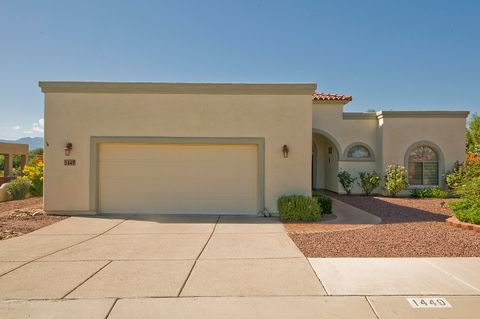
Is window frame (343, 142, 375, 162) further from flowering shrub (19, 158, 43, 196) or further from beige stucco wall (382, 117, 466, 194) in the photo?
flowering shrub (19, 158, 43, 196)

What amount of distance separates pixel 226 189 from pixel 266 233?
10.3 ft

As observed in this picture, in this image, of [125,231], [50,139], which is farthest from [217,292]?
[50,139]

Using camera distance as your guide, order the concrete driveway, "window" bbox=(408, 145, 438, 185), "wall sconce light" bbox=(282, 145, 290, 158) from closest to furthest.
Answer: the concrete driveway, "wall sconce light" bbox=(282, 145, 290, 158), "window" bbox=(408, 145, 438, 185)

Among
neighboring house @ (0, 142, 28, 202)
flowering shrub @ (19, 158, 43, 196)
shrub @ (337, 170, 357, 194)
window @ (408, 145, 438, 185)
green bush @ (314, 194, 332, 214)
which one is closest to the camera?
green bush @ (314, 194, 332, 214)

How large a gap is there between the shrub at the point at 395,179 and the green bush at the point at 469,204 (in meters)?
6.11

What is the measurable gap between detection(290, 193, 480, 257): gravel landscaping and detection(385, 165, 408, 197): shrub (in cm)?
495

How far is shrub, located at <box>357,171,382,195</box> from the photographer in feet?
54.2

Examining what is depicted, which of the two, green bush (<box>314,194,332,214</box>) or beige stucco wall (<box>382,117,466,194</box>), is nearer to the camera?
green bush (<box>314,194,332,214</box>)

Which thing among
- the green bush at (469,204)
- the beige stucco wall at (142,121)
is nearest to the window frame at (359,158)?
the beige stucco wall at (142,121)

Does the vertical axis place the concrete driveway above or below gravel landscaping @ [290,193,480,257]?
below

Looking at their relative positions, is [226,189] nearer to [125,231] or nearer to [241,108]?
[241,108]

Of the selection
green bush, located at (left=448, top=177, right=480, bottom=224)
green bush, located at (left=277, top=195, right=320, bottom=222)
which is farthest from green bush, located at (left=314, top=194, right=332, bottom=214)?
green bush, located at (left=448, top=177, right=480, bottom=224)

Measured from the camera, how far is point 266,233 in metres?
8.38

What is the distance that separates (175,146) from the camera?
11.2 m
